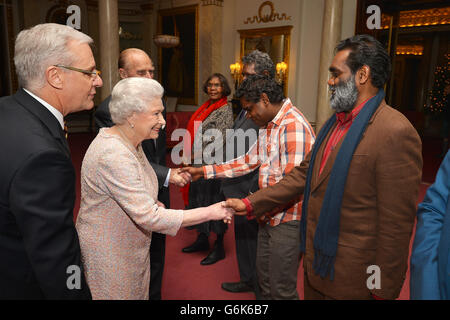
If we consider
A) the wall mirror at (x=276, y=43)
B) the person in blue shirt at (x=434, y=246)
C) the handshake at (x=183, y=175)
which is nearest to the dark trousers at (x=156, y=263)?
the handshake at (x=183, y=175)

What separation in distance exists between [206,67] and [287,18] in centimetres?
315

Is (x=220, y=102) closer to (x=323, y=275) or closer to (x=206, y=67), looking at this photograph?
(x=323, y=275)

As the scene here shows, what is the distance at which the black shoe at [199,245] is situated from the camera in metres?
3.85

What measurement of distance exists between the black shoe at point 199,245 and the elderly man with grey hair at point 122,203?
2070 mm

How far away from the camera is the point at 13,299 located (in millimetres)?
1240

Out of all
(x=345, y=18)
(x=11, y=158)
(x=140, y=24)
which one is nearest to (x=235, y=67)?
(x=345, y=18)

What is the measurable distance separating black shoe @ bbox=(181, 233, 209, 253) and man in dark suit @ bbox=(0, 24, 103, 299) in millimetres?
2528

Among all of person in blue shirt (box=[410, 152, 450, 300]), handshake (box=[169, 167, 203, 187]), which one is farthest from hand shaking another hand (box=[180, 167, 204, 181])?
person in blue shirt (box=[410, 152, 450, 300])

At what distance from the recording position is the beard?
169cm

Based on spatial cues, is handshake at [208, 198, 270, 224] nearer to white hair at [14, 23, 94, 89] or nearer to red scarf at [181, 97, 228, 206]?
white hair at [14, 23, 94, 89]

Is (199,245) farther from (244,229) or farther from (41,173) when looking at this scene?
(41,173)

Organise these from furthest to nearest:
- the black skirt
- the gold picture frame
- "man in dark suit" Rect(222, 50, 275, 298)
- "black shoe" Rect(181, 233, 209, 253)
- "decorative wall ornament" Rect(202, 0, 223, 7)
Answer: the gold picture frame < "decorative wall ornament" Rect(202, 0, 223, 7) < "black shoe" Rect(181, 233, 209, 253) < the black skirt < "man in dark suit" Rect(222, 50, 275, 298)

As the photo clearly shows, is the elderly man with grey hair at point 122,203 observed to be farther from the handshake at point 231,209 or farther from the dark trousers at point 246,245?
the dark trousers at point 246,245

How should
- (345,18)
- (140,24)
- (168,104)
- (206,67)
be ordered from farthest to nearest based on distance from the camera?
(140,24) < (168,104) < (206,67) < (345,18)
